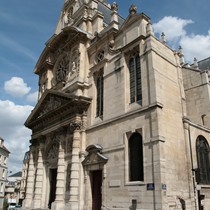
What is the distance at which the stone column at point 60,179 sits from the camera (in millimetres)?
16931

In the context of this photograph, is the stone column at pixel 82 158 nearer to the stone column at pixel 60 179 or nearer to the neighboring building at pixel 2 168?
the stone column at pixel 60 179

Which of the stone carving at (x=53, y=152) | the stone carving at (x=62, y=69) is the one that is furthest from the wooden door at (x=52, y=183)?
the stone carving at (x=62, y=69)

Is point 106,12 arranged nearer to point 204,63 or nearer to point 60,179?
point 204,63

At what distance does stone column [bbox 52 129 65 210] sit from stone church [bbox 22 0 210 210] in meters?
0.07

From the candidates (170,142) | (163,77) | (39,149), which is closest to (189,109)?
(163,77)

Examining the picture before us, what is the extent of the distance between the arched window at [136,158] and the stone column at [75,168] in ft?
14.6

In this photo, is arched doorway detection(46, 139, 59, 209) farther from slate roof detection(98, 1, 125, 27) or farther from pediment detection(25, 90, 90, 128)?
slate roof detection(98, 1, 125, 27)

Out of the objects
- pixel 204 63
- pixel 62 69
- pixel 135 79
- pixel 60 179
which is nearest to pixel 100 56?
pixel 135 79

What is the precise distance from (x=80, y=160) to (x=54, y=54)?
12417 mm

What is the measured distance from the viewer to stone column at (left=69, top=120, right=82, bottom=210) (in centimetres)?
1589

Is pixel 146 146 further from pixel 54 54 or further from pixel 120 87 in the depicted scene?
pixel 54 54

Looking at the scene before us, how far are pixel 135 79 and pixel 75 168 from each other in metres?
6.90

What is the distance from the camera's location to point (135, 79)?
595 inches

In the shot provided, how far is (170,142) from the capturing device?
42.0 ft
